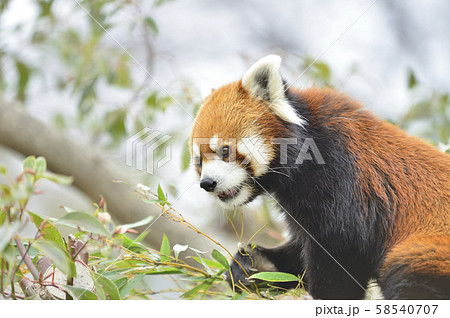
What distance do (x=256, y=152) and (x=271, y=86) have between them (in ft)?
0.75

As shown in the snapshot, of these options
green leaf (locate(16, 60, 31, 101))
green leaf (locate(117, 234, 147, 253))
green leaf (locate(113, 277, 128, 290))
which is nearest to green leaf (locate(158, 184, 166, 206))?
green leaf (locate(117, 234, 147, 253))

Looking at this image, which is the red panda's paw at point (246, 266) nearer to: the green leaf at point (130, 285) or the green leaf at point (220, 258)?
the green leaf at point (220, 258)

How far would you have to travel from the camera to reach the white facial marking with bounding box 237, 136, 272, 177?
1478 mm

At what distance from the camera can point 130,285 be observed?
1285mm

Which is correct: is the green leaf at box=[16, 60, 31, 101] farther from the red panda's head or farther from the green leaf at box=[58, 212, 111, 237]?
the green leaf at box=[58, 212, 111, 237]

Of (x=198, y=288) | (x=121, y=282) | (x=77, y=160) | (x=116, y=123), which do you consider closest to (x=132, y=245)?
(x=121, y=282)

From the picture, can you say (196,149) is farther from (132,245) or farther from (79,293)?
(79,293)

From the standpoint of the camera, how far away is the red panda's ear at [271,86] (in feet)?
4.90

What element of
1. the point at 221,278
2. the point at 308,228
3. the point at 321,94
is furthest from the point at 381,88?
the point at 221,278

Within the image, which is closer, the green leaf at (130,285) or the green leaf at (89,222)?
the green leaf at (89,222)

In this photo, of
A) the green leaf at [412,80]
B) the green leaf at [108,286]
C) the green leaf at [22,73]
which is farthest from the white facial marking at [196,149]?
the green leaf at [22,73]

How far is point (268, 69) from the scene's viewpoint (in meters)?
1.50

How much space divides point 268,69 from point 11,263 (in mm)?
947

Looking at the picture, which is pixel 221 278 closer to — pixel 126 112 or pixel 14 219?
pixel 14 219
